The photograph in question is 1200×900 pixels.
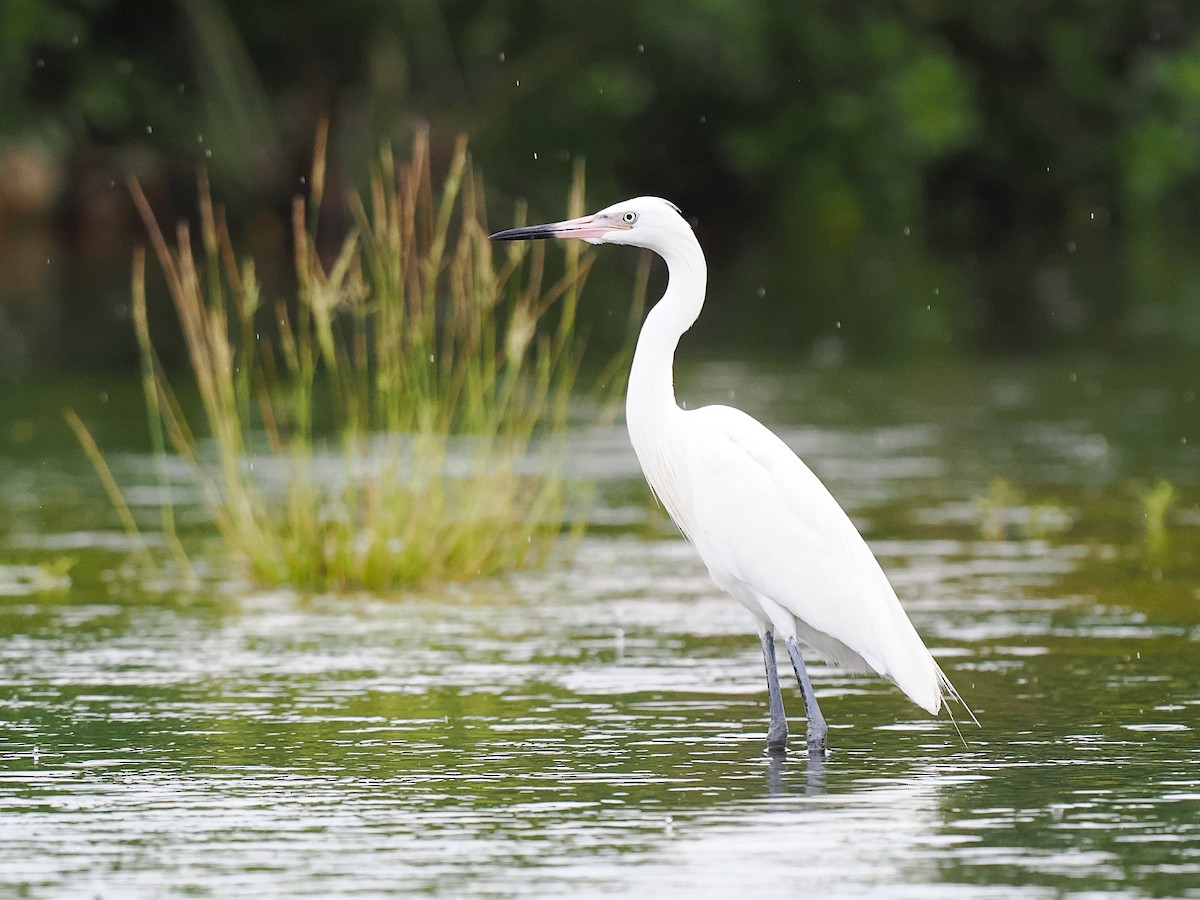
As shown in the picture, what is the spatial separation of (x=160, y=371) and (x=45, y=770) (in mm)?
14422

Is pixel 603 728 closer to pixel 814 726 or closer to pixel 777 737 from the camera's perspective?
pixel 777 737

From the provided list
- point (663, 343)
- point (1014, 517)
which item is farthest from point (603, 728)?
point (1014, 517)

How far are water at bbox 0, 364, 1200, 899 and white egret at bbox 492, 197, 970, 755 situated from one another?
0.91 feet

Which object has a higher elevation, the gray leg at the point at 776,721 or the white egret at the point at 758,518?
the white egret at the point at 758,518

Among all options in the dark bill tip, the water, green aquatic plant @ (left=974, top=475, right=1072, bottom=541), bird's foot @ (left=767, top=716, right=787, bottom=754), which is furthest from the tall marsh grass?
bird's foot @ (left=767, top=716, right=787, bottom=754)

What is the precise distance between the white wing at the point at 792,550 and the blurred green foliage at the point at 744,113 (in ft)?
76.9

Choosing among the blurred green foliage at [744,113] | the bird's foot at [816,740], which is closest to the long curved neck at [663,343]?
the bird's foot at [816,740]

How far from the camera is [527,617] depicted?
9914mm

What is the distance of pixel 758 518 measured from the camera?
24.0 feet

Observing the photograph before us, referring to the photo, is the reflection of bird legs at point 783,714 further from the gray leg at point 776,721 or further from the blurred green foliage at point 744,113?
the blurred green foliage at point 744,113

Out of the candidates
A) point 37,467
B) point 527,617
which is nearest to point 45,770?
point 527,617

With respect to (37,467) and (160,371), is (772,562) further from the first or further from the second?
(160,371)

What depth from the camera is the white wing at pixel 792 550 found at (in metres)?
7.08

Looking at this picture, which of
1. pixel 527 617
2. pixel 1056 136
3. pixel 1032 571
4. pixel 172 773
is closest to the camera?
pixel 172 773
